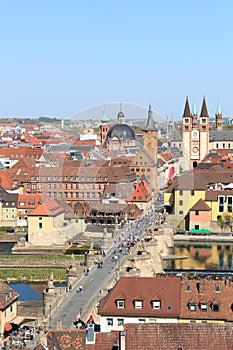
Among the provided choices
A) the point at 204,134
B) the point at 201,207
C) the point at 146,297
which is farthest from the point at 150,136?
the point at 146,297

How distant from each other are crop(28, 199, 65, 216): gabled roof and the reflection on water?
7109 millimetres

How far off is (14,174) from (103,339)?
136ft

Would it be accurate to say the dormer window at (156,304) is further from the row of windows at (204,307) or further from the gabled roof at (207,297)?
the row of windows at (204,307)

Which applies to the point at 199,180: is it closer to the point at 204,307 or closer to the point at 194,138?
the point at 204,307

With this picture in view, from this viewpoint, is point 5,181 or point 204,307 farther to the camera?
point 5,181

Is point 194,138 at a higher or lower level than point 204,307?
higher

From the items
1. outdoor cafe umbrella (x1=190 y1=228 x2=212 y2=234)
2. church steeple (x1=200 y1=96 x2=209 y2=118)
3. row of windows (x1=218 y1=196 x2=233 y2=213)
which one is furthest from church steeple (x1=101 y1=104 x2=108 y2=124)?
church steeple (x1=200 y1=96 x2=209 y2=118)

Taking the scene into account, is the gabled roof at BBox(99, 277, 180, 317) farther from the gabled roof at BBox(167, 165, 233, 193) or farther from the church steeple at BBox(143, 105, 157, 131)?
the church steeple at BBox(143, 105, 157, 131)

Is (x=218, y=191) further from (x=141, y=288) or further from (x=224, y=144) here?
(x=224, y=144)

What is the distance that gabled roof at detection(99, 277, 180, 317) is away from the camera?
19.9 meters

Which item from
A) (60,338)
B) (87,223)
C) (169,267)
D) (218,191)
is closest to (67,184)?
(87,223)

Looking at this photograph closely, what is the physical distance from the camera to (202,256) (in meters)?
40.5

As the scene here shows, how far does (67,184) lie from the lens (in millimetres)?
50062

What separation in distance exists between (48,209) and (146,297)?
2144 cm
